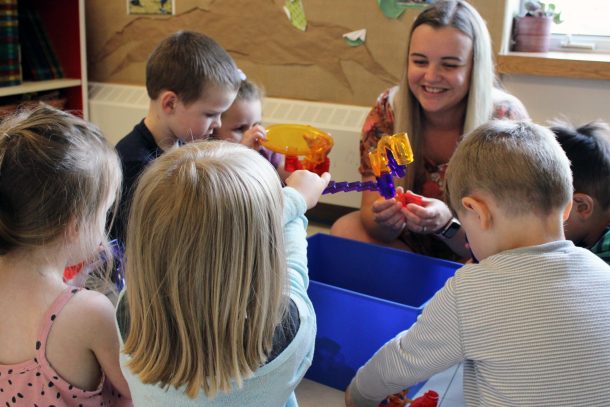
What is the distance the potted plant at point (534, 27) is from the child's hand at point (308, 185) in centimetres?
141

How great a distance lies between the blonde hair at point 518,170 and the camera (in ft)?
3.12

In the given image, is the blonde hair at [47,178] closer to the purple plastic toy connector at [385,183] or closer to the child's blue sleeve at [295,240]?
the child's blue sleeve at [295,240]

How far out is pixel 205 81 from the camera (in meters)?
1.52

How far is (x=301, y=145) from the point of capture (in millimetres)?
1788

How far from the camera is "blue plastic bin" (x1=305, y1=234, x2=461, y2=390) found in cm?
122

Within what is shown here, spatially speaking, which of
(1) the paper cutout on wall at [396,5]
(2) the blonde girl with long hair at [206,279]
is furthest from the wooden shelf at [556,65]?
(2) the blonde girl with long hair at [206,279]

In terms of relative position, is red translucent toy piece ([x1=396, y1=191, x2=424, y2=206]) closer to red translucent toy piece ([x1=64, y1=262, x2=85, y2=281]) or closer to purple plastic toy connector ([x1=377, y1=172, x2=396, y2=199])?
purple plastic toy connector ([x1=377, y1=172, x2=396, y2=199])

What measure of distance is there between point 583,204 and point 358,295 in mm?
506

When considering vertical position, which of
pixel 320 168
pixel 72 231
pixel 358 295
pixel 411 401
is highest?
pixel 72 231

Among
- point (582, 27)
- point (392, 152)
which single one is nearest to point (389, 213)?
point (392, 152)

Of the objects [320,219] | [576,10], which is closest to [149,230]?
[320,219]

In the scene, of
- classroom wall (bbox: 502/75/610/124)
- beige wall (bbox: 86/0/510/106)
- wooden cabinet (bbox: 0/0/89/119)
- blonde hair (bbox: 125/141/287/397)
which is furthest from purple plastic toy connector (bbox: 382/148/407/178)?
wooden cabinet (bbox: 0/0/89/119)

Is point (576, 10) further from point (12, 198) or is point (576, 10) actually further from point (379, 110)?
point (12, 198)

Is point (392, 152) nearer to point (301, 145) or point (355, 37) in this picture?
point (301, 145)
